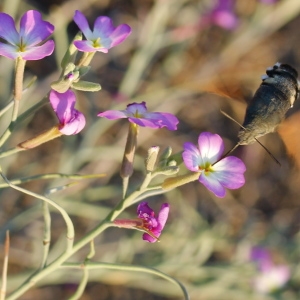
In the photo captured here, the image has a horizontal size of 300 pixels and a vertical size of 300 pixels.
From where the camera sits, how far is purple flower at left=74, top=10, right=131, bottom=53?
100 centimetres

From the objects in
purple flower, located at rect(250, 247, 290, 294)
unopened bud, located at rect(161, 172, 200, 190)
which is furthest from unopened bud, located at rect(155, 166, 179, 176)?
purple flower, located at rect(250, 247, 290, 294)

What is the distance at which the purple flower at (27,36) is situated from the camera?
89cm

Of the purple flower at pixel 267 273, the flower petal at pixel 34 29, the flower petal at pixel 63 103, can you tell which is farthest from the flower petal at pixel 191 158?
the purple flower at pixel 267 273

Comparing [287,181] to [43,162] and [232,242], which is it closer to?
[232,242]

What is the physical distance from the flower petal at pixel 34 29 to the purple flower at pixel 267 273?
1340 millimetres

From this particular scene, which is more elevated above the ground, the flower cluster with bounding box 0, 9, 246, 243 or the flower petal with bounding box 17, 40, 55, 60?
the flower petal with bounding box 17, 40, 55, 60

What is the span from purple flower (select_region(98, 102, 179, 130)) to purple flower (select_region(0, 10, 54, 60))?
5.8 inches

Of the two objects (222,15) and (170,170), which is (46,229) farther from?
(222,15)

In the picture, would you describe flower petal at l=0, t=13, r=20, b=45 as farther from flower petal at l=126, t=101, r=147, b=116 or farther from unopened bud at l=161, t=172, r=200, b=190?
unopened bud at l=161, t=172, r=200, b=190

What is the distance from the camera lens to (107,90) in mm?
2562

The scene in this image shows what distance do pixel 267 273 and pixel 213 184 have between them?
1280mm

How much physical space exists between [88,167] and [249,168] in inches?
35.9

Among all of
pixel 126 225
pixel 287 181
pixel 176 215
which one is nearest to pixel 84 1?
pixel 176 215

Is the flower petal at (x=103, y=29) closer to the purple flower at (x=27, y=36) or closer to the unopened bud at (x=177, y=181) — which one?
the purple flower at (x=27, y=36)
